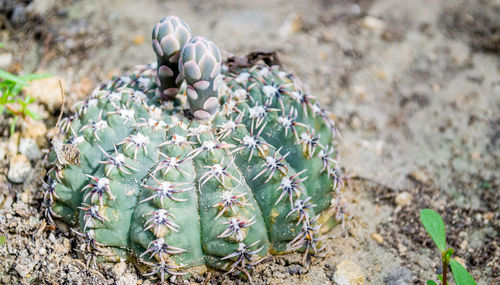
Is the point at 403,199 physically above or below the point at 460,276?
below

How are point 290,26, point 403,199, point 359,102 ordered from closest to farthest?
point 403,199, point 359,102, point 290,26

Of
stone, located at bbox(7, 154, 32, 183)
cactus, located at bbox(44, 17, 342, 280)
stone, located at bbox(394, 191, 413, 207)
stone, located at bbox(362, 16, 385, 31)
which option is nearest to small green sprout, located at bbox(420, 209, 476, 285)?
cactus, located at bbox(44, 17, 342, 280)

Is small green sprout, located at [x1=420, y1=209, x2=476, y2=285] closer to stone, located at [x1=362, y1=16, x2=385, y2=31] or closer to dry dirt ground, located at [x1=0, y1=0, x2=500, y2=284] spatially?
dry dirt ground, located at [x1=0, y1=0, x2=500, y2=284]

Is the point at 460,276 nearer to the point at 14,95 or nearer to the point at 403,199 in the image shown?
the point at 403,199

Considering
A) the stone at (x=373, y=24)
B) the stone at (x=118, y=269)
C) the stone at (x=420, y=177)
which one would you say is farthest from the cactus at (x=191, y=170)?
the stone at (x=373, y=24)

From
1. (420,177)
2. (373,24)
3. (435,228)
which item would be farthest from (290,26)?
(435,228)

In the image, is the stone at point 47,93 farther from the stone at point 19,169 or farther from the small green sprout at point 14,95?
the stone at point 19,169

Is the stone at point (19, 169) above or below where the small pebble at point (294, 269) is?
above
